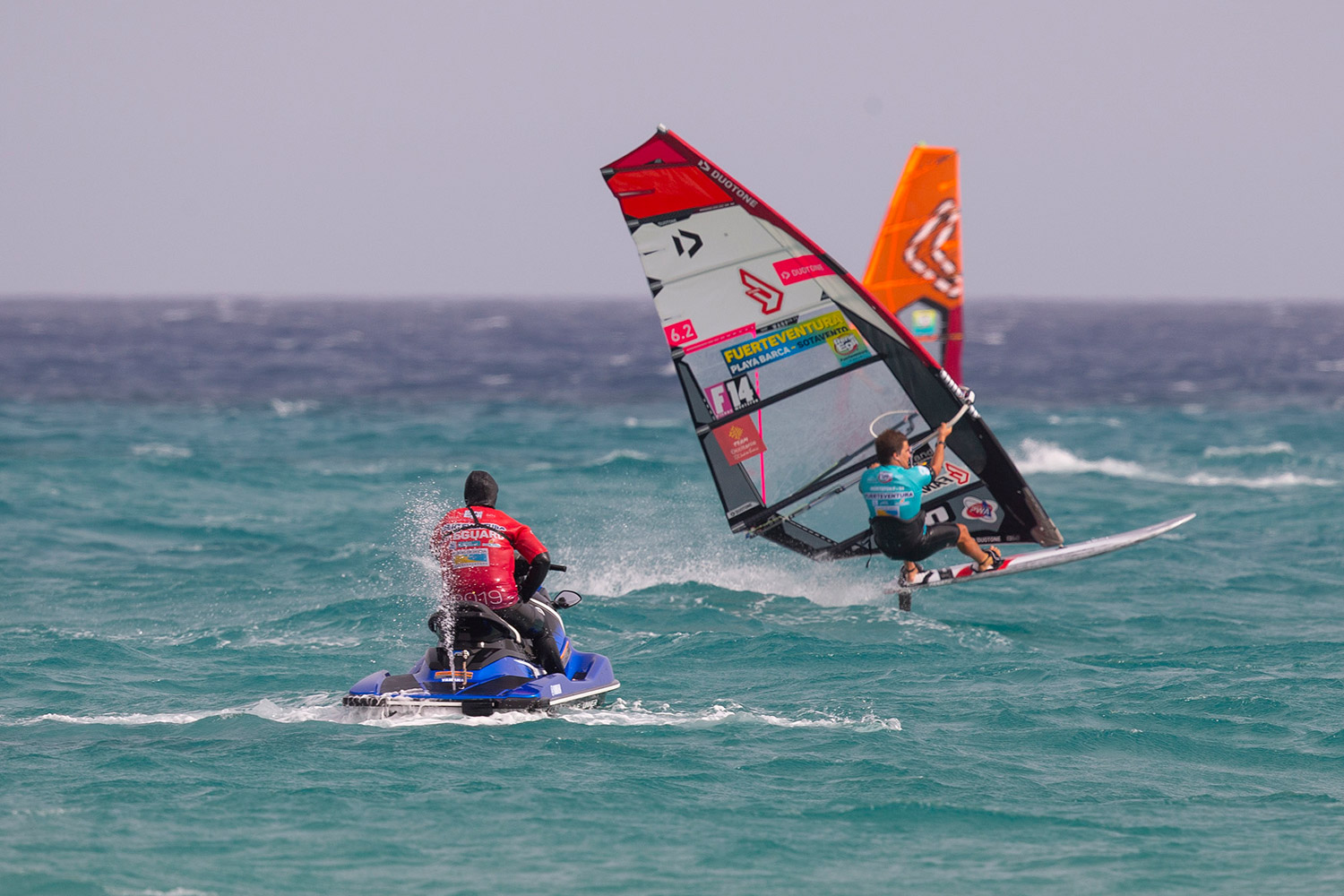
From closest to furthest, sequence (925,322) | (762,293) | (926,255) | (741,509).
Answer: (762,293), (741,509), (926,255), (925,322)

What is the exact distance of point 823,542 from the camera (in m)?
12.8

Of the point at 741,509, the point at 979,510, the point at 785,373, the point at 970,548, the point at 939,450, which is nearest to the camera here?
the point at 939,450

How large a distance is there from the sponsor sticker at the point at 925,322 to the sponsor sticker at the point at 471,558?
35.1ft

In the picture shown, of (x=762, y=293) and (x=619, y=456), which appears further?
(x=619, y=456)

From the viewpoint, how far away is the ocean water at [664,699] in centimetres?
678

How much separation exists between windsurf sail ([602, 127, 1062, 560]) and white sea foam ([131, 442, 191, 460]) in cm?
1584

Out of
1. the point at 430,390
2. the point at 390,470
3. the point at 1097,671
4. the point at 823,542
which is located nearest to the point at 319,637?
the point at 823,542

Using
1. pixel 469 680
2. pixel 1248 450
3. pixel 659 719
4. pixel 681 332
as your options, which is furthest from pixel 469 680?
pixel 1248 450

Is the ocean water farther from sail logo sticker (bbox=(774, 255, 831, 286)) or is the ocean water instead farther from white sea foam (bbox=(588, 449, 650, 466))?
sail logo sticker (bbox=(774, 255, 831, 286))

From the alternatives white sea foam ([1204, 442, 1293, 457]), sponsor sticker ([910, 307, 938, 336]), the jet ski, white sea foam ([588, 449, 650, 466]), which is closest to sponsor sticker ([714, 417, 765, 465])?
the jet ski

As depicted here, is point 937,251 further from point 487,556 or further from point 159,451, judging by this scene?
point 159,451

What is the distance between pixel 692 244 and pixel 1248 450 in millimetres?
19681

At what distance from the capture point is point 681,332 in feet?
38.0

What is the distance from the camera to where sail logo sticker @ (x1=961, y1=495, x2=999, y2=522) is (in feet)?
40.2
